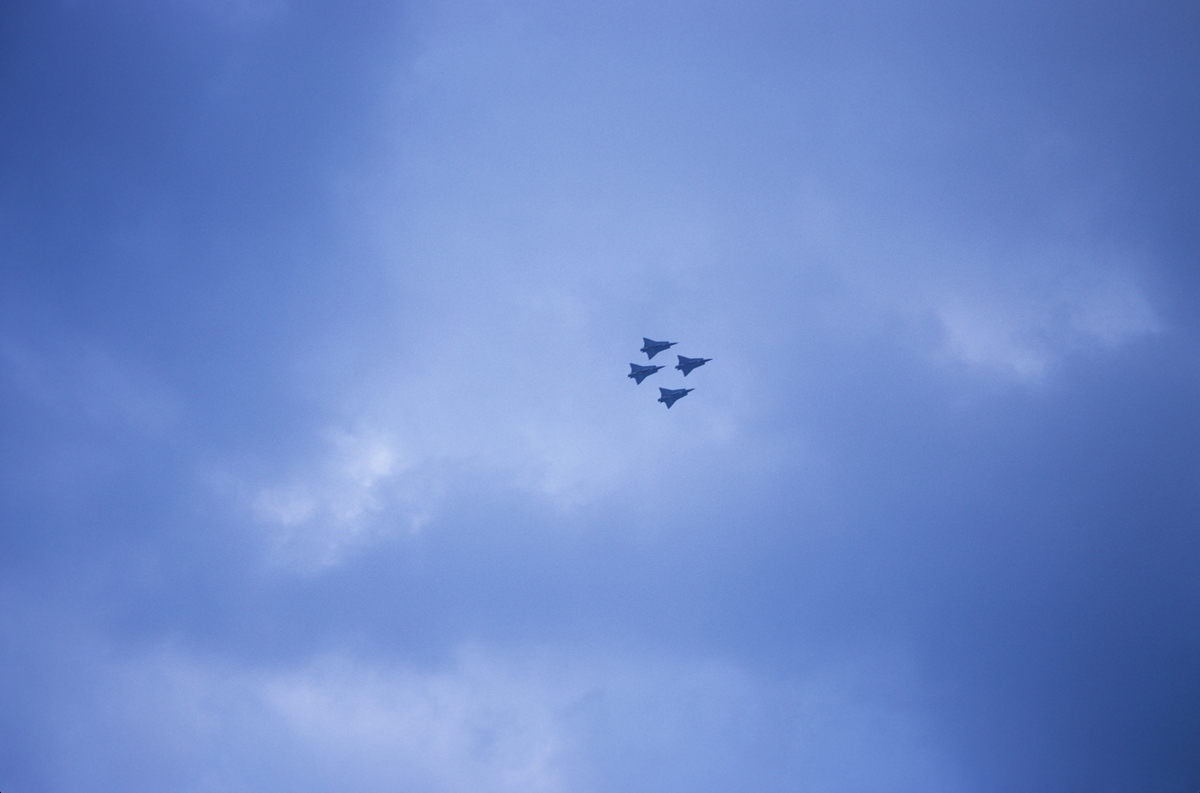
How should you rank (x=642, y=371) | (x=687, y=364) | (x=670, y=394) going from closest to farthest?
(x=687, y=364), (x=642, y=371), (x=670, y=394)

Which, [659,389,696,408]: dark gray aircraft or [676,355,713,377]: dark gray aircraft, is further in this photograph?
[659,389,696,408]: dark gray aircraft

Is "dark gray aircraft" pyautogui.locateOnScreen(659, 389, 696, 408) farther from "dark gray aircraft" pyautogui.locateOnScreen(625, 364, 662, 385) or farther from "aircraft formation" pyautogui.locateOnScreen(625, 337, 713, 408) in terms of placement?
"dark gray aircraft" pyautogui.locateOnScreen(625, 364, 662, 385)

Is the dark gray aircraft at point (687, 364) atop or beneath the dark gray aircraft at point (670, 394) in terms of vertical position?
atop

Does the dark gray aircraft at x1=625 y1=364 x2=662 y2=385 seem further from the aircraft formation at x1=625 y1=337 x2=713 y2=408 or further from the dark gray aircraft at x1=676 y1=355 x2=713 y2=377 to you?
the dark gray aircraft at x1=676 y1=355 x2=713 y2=377

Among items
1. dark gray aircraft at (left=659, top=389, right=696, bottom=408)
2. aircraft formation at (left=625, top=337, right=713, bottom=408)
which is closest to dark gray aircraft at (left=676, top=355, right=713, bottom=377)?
aircraft formation at (left=625, top=337, right=713, bottom=408)

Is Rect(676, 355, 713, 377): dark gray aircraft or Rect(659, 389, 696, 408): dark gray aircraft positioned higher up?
Rect(676, 355, 713, 377): dark gray aircraft

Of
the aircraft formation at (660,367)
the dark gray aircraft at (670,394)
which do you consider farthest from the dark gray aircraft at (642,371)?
the dark gray aircraft at (670,394)

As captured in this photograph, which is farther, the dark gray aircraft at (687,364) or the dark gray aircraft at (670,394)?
the dark gray aircraft at (670,394)

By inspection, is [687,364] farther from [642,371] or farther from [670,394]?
[642,371]

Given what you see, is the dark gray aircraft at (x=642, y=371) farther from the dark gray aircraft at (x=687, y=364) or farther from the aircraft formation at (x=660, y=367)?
the dark gray aircraft at (x=687, y=364)

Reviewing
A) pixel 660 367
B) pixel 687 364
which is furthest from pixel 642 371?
pixel 687 364

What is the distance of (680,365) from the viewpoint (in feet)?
225

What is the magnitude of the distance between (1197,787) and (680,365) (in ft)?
315

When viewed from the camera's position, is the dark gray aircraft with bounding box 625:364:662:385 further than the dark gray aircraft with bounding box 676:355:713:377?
Yes
